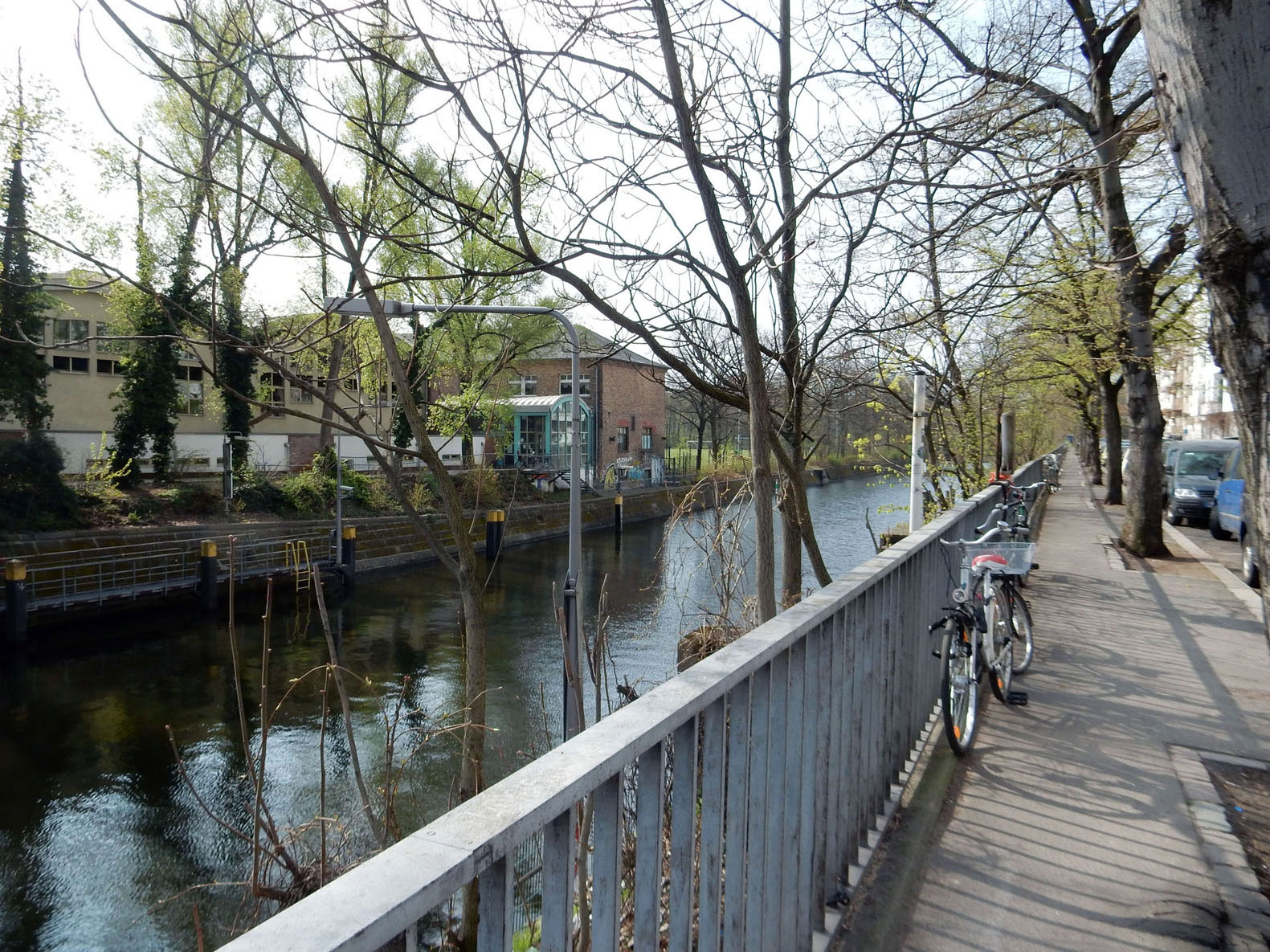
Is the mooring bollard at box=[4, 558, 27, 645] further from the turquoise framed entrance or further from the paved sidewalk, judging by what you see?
the turquoise framed entrance

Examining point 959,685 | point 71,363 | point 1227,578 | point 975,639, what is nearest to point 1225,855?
point 959,685

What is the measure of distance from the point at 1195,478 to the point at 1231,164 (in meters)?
19.5

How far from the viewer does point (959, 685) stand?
439cm

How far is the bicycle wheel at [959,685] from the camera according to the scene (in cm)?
430

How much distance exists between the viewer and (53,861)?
1041cm

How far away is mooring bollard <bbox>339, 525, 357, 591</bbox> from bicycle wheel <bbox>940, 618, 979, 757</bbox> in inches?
928

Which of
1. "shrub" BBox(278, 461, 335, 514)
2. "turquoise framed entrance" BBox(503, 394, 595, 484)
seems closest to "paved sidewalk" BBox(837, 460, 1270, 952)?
"shrub" BBox(278, 461, 335, 514)

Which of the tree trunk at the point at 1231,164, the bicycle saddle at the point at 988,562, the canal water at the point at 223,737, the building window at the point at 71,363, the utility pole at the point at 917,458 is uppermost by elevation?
the building window at the point at 71,363

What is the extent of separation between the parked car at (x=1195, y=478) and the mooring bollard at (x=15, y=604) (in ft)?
75.3

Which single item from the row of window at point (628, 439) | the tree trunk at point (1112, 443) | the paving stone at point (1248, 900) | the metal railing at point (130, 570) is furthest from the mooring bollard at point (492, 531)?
the paving stone at point (1248, 900)

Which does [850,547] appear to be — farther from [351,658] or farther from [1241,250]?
[1241,250]

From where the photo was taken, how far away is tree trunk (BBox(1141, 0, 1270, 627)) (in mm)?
2721

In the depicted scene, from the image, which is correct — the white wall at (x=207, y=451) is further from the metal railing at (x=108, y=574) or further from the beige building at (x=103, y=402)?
the metal railing at (x=108, y=574)

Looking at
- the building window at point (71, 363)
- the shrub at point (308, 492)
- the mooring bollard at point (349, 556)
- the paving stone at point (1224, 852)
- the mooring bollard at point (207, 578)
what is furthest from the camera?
the building window at point (71, 363)
